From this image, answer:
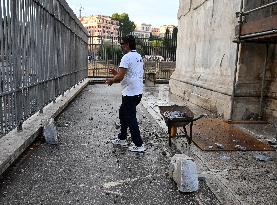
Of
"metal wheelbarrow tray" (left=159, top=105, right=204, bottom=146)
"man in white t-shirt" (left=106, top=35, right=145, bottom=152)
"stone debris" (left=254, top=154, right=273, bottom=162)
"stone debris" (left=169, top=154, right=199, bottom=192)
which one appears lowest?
"stone debris" (left=254, top=154, right=273, bottom=162)

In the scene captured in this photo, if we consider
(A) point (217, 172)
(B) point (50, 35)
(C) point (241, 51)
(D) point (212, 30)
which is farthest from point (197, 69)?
(A) point (217, 172)

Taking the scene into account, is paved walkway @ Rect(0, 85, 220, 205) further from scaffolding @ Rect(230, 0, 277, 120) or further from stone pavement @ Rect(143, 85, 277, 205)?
scaffolding @ Rect(230, 0, 277, 120)

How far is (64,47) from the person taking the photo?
38.3ft

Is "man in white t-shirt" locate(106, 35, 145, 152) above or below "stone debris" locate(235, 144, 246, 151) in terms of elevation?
above

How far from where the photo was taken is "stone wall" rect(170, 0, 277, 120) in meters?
8.68

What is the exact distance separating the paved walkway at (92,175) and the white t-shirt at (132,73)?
3.79 feet

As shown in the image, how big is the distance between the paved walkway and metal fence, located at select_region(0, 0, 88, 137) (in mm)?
884

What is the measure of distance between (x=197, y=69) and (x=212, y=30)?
2.01 m

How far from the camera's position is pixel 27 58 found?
6266 mm

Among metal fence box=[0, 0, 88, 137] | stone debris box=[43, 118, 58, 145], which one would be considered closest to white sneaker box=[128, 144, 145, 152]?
stone debris box=[43, 118, 58, 145]

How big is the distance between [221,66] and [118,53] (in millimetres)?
16451

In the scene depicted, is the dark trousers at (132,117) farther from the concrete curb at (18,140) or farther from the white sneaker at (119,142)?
the concrete curb at (18,140)

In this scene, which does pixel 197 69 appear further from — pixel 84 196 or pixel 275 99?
pixel 84 196

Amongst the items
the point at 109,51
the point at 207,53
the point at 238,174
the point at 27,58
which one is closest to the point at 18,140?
the point at 27,58
